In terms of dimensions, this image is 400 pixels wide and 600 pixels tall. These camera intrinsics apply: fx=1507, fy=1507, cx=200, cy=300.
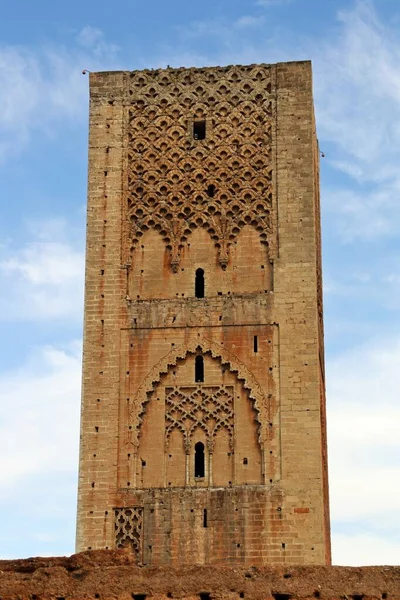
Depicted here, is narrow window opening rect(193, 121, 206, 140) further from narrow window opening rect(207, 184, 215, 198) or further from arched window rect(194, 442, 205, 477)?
arched window rect(194, 442, 205, 477)

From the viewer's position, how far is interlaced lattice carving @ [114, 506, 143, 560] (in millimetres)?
26234

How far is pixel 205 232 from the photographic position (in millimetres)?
28234

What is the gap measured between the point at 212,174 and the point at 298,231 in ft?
6.54

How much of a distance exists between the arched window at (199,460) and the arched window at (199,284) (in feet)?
9.35

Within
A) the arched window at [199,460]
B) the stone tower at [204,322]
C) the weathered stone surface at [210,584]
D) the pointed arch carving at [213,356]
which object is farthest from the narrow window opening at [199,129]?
the weathered stone surface at [210,584]

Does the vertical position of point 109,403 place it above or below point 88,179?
below

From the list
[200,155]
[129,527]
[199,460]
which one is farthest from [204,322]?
[129,527]

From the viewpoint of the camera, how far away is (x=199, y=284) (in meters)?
27.9

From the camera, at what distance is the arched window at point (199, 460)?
87.4 feet

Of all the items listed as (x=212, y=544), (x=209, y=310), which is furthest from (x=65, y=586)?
(x=209, y=310)

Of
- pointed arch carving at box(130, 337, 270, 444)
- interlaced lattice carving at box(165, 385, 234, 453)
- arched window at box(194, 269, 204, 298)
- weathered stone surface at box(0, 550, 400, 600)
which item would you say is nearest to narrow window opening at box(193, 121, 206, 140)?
arched window at box(194, 269, 204, 298)

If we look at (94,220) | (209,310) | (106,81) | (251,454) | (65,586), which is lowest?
(65,586)

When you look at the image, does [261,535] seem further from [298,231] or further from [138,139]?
[138,139]

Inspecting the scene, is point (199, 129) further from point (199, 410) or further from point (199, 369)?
point (199, 410)
